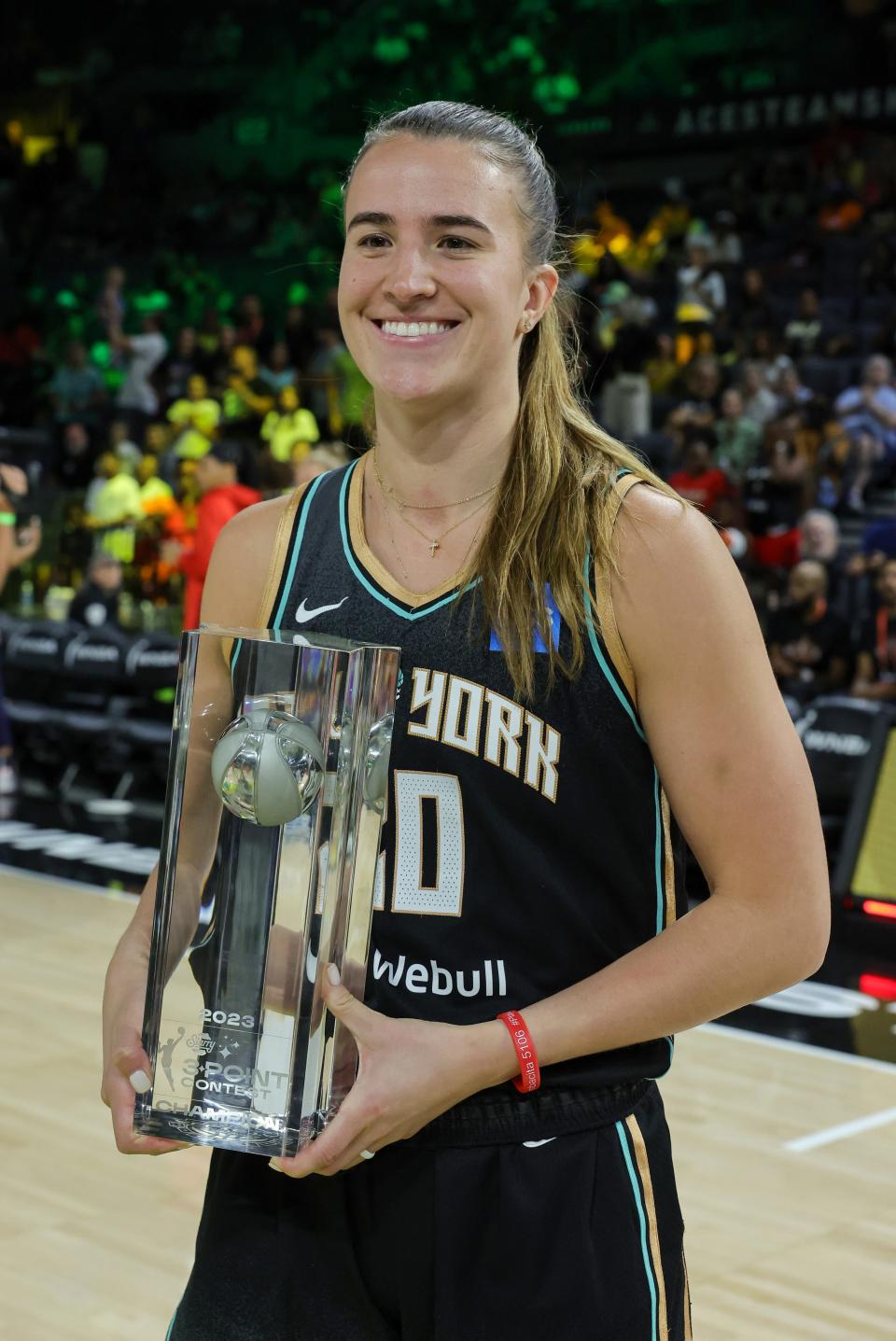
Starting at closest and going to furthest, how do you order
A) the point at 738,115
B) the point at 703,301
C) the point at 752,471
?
the point at 752,471, the point at 703,301, the point at 738,115

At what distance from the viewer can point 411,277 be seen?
4.47 feet

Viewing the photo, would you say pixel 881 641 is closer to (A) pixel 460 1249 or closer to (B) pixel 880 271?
(B) pixel 880 271

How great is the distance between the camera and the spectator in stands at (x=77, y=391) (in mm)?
15594

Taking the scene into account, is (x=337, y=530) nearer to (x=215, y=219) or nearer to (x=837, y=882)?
(x=837, y=882)

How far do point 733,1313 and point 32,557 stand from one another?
9.41 m

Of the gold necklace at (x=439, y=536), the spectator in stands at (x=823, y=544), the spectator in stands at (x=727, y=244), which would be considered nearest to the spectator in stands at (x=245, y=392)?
the spectator in stands at (x=727, y=244)

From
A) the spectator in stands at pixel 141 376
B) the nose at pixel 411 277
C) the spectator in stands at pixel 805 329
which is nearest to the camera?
the nose at pixel 411 277

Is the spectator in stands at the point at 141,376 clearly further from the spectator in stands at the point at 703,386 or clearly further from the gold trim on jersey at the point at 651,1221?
the gold trim on jersey at the point at 651,1221

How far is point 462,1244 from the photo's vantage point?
1357 millimetres

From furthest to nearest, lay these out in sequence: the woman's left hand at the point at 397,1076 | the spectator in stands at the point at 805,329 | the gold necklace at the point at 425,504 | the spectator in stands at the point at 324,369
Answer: the spectator in stands at the point at 324,369
the spectator in stands at the point at 805,329
the gold necklace at the point at 425,504
the woman's left hand at the point at 397,1076

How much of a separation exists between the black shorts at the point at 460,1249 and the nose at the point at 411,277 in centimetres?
66

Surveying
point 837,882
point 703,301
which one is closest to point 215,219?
point 703,301

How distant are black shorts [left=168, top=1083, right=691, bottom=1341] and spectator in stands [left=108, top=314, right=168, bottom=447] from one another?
1357 cm

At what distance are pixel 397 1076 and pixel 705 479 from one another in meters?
8.49
